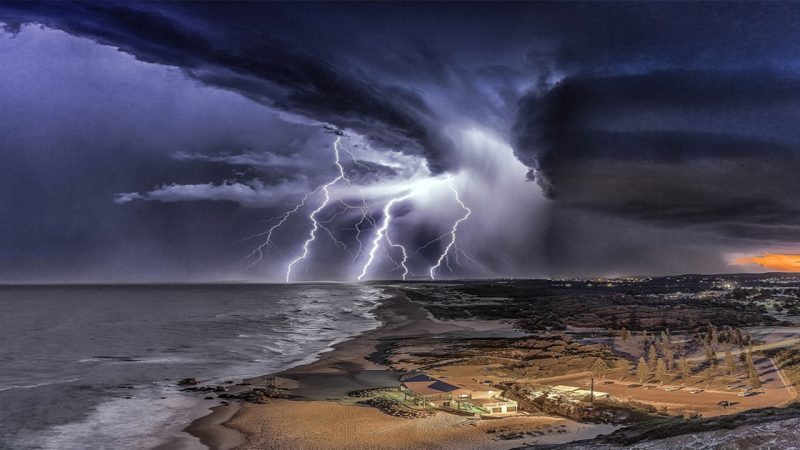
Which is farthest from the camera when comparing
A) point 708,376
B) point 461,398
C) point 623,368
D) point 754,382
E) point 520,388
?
point 623,368

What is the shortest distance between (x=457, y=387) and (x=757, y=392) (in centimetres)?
1816

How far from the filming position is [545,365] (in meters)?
37.8

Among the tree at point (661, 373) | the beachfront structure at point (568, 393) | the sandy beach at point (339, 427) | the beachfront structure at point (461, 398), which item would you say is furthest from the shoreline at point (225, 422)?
the tree at point (661, 373)

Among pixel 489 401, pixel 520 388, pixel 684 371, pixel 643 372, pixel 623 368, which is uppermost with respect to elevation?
pixel 684 371

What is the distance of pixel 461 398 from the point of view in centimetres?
2823

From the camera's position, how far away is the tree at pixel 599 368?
3603cm

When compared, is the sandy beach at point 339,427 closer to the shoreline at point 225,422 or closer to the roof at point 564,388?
the shoreline at point 225,422

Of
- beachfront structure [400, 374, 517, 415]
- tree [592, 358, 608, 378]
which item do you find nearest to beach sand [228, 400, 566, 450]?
beachfront structure [400, 374, 517, 415]

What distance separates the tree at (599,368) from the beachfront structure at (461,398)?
9638 mm

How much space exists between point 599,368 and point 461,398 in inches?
571

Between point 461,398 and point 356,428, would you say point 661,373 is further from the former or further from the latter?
point 356,428

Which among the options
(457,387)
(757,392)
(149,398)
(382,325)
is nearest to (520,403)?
(457,387)

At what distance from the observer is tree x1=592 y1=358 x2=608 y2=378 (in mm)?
36025

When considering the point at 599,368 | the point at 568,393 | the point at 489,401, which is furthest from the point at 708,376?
the point at 489,401
